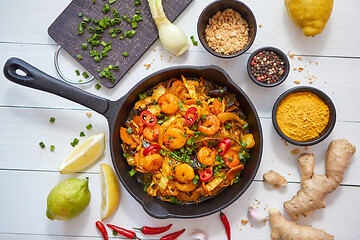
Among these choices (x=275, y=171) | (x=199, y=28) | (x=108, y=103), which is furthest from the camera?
(x=275, y=171)

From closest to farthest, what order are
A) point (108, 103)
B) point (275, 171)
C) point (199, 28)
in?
point (108, 103), point (199, 28), point (275, 171)

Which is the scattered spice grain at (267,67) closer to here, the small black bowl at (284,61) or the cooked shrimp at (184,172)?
the small black bowl at (284,61)

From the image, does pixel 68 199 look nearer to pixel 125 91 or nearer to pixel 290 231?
pixel 125 91

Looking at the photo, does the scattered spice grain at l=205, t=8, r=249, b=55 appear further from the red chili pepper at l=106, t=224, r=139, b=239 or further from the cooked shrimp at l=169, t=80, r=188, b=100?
the red chili pepper at l=106, t=224, r=139, b=239

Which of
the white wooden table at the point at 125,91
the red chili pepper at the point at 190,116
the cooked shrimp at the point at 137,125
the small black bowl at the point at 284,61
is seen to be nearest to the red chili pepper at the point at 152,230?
the white wooden table at the point at 125,91

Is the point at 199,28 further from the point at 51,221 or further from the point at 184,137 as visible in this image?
the point at 51,221

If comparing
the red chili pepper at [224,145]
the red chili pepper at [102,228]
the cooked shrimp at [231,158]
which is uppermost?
the red chili pepper at [224,145]

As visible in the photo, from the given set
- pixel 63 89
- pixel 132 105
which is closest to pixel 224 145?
pixel 132 105

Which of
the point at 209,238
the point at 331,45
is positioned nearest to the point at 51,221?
the point at 209,238
